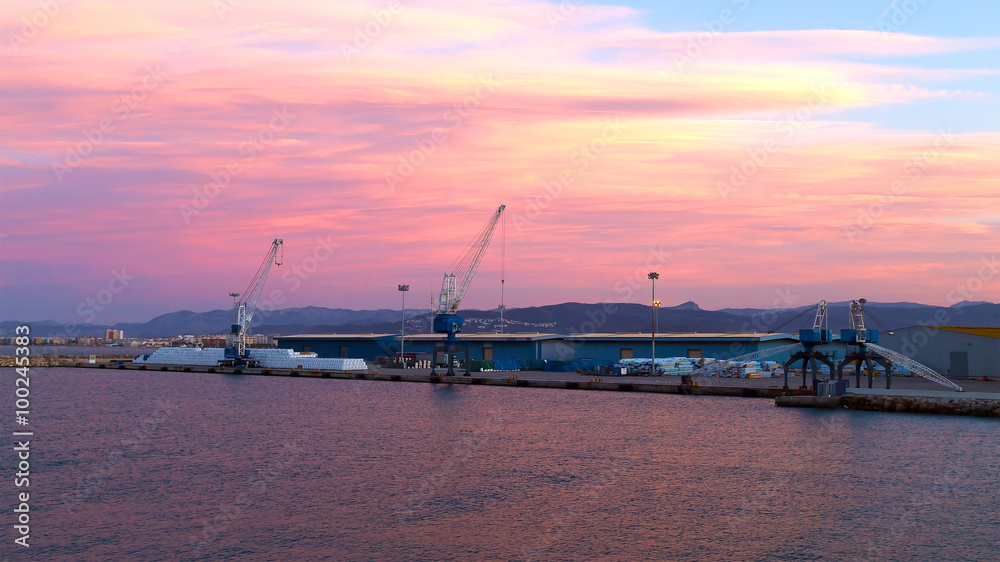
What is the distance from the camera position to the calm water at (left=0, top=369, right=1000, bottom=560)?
103ft

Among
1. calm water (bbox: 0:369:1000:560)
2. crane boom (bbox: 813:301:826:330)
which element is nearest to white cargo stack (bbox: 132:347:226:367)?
calm water (bbox: 0:369:1000:560)

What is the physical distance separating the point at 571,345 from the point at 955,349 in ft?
172

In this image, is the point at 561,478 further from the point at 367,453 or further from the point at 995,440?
the point at 995,440

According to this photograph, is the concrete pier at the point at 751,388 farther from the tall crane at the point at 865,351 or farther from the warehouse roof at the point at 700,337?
the warehouse roof at the point at 700,337

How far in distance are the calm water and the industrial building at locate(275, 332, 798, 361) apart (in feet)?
147

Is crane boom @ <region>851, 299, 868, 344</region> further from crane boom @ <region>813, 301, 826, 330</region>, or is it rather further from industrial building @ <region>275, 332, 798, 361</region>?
industrial building @ <region>275, 332, 798, 361</region>

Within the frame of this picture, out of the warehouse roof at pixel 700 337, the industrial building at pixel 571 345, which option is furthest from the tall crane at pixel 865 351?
the warehouse roof at pixel 700 337

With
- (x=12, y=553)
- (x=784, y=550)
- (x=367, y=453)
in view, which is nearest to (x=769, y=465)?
(x=784, y=550)

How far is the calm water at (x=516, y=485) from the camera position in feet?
103

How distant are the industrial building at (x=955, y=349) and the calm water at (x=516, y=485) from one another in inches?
1293

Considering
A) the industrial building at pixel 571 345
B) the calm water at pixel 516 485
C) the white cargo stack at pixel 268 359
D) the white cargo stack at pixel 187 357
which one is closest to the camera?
the calm water at pixel 516 485

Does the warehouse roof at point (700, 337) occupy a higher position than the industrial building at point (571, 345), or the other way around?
the warehouse roof at point (700, 337)

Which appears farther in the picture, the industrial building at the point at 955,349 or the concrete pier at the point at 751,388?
the industrial building at the point at 955,349

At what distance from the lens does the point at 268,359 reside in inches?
5704
